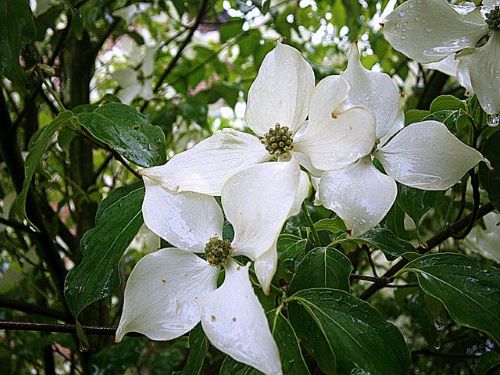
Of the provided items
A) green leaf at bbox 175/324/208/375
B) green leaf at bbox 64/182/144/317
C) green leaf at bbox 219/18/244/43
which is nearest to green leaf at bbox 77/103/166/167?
green leaf at bbox 64/182/144/317

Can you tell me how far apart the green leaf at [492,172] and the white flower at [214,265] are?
0.19m

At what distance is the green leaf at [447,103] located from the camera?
0.55 m

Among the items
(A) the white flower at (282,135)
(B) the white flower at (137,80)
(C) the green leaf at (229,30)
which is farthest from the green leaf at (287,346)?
(C) the green leaf at (229,30)

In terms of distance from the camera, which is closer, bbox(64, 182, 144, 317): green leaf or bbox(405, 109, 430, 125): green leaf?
bbox(64, 182, 144, 317): green leaf

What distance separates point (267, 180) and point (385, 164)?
122 millimetres

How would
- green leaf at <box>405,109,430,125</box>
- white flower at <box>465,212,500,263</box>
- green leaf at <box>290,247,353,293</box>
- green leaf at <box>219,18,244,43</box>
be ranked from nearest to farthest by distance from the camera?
green leaf at <box>290,247,353,293</box> → green leaf at <box>405,109,430,125</box> → white flower at <box>465,212,500,263</box> → green leaf at <box>219,18,244,43</box>

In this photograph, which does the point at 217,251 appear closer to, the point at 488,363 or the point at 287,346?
the point at 287,346

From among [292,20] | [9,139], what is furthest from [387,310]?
[9,139]

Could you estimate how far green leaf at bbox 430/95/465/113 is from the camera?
551 mm

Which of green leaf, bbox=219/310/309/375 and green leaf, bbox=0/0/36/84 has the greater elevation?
green leaf, bbox=0/0/36/84

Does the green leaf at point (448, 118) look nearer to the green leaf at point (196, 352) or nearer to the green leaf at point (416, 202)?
the green leaf at point (416, 202)

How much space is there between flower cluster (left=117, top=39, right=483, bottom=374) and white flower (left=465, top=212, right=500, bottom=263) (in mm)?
280

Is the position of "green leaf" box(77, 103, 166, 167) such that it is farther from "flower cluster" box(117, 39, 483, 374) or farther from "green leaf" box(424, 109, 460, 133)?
"green leaf" box(424, 109, 460, 133)

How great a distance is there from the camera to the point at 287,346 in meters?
0.39
